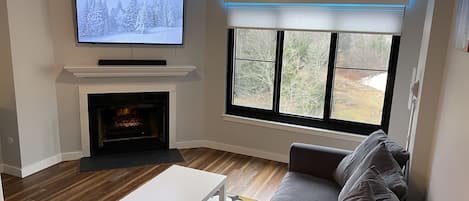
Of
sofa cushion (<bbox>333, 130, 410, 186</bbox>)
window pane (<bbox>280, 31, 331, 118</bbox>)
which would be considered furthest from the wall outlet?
sofa cushion (<bbox>333, 130, 410, 186</bbox>)

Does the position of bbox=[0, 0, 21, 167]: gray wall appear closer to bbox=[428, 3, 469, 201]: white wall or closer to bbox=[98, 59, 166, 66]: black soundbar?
bbox=[98, 59, 166, 66]: black soundbar

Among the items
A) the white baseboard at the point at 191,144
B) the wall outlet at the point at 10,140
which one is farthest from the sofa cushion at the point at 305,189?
the wall outlet at the point at 10,140

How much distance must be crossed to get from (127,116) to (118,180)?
1.09 metres

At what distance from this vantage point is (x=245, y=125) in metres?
4.34

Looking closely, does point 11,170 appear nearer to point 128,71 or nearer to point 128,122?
point 128,122

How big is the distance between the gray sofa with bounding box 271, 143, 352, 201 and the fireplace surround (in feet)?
6.80

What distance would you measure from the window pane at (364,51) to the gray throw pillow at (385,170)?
161cm

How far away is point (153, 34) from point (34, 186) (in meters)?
2.05

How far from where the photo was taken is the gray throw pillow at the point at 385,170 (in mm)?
1891

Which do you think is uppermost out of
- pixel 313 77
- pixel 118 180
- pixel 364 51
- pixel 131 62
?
pixel 364 51

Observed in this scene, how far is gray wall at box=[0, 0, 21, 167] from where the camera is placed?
3.25m

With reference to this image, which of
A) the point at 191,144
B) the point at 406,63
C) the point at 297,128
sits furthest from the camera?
the point at 191,144

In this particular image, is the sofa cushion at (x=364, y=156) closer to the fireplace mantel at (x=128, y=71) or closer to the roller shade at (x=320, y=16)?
the roller shade at (x=320, y=16)

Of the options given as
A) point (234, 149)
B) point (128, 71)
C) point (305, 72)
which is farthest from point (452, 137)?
point (128, 71)
